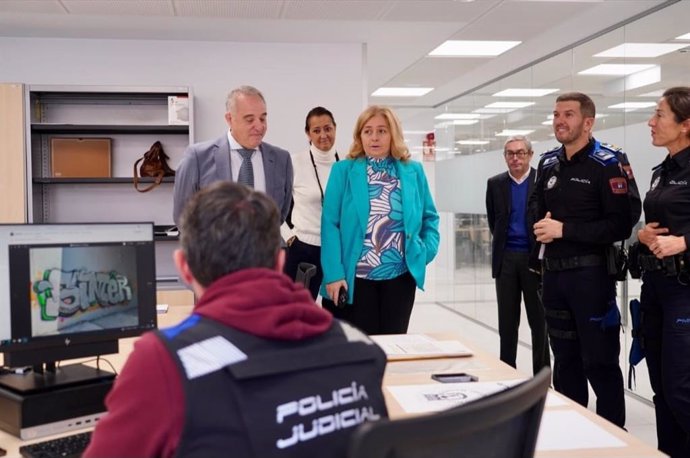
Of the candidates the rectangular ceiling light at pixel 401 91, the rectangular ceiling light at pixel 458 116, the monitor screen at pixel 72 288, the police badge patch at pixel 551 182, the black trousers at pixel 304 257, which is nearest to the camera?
the monitor screen at pixel 72 288

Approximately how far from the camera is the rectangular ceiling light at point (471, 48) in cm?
574

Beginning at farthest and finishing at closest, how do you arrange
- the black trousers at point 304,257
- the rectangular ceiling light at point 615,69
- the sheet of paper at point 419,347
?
the rectangular ceiling light at point 615,69 < the black trousers at point 304,257 < the sheet of paper at point 419,347

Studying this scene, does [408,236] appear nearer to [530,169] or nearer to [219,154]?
[219,154]

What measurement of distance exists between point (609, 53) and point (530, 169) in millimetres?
1020

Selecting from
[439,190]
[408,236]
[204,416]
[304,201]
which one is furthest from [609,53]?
[204,416]

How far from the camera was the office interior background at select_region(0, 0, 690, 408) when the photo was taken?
179 inches

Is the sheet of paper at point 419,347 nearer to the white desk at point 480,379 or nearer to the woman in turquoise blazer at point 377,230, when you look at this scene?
the white desk at point 480,379

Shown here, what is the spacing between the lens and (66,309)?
1771 millimetres

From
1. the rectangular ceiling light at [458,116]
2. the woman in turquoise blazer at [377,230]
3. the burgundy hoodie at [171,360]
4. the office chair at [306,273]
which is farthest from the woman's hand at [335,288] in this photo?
the rectangular ceiling light at [458,116]

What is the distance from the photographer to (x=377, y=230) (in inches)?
120

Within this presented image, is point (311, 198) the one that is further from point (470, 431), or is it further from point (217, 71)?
point (470, 431)

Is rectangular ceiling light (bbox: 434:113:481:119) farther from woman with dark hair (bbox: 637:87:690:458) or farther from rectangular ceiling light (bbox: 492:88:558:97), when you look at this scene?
woman with dark hair (bbox: 637:87:690:458)

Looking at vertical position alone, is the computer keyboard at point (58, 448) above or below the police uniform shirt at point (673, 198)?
below

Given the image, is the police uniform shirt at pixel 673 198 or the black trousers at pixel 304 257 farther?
the black trousers at pixel 304 257
